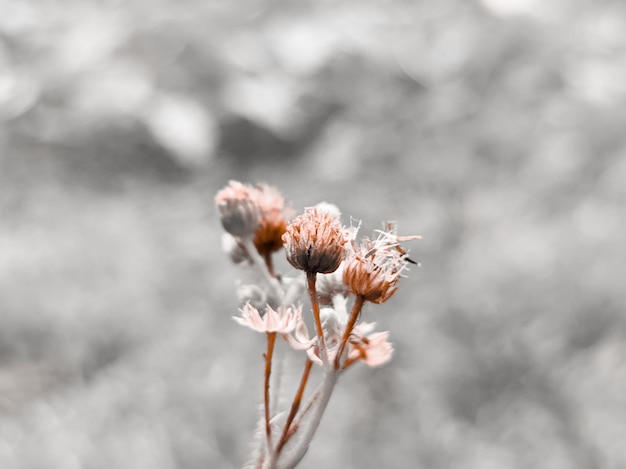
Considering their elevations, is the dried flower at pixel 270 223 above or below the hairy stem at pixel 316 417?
above

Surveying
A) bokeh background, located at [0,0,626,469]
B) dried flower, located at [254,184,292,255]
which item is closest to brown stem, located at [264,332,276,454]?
dried flower, located at [254,184,292,255]

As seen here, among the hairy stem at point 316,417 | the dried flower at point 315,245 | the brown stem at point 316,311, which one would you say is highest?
the dried flower at point 315,245

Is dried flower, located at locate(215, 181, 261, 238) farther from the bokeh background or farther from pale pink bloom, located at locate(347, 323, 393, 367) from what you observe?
the bokeh background

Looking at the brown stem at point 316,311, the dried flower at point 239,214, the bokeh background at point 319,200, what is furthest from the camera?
the bokeh background at point 319,200

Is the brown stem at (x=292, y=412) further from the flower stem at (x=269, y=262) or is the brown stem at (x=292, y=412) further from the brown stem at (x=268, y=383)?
the flower stem at (x=269, y=262)

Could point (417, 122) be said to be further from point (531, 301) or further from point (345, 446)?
point (345, 446)

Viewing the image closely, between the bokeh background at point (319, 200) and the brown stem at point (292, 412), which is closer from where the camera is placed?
the brown stem at point (292, 412)

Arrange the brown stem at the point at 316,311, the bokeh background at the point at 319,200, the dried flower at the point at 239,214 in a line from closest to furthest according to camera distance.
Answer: the brown stem at the point at 316,311 < the dried flower at the point at 239,214 < the bokeh background at the point at 319,200

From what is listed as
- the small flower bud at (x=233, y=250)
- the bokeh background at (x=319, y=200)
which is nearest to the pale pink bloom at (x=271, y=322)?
the small flower bud at (x=233, y=250)
